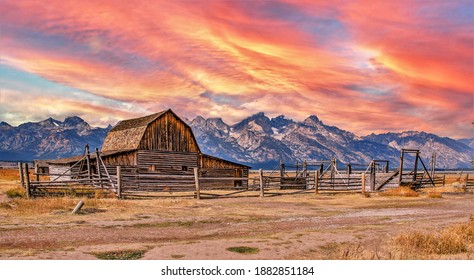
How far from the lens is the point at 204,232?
1272 cm

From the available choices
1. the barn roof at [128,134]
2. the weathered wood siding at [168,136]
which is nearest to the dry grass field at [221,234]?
the weathered wood siding at [168,136]

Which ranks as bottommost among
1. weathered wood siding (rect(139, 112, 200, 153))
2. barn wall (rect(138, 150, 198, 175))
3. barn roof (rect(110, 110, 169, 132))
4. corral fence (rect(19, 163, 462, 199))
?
corral fence (rect(19, 163, 462, 199))

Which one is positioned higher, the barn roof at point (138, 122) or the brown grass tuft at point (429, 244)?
the barn roof at point (138, 122)

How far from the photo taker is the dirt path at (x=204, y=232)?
9414mm

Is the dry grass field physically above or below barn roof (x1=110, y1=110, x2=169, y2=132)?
below

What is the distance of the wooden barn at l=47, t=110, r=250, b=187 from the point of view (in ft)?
134

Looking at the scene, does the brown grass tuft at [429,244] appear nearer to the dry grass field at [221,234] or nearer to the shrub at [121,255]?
the dry grass field at [221,234]

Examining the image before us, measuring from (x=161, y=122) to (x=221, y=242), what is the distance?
34443 mm

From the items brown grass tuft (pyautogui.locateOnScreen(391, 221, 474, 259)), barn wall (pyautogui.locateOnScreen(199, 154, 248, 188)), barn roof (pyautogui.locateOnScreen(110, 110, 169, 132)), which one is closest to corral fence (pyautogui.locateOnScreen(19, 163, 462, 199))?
barn wall (pyautogui.locateOnScreen(199, 154, 248, 188))

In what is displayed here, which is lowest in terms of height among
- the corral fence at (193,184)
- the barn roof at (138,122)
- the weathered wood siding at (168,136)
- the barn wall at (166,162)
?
the corral fence at (193,184)

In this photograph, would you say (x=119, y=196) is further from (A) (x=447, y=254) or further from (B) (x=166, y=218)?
(A) (x=447, y=254)

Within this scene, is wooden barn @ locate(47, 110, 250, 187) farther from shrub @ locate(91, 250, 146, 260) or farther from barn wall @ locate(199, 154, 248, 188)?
shrub @ locate(91, 250, 146, 260)

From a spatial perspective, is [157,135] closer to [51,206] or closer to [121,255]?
[51,206]
